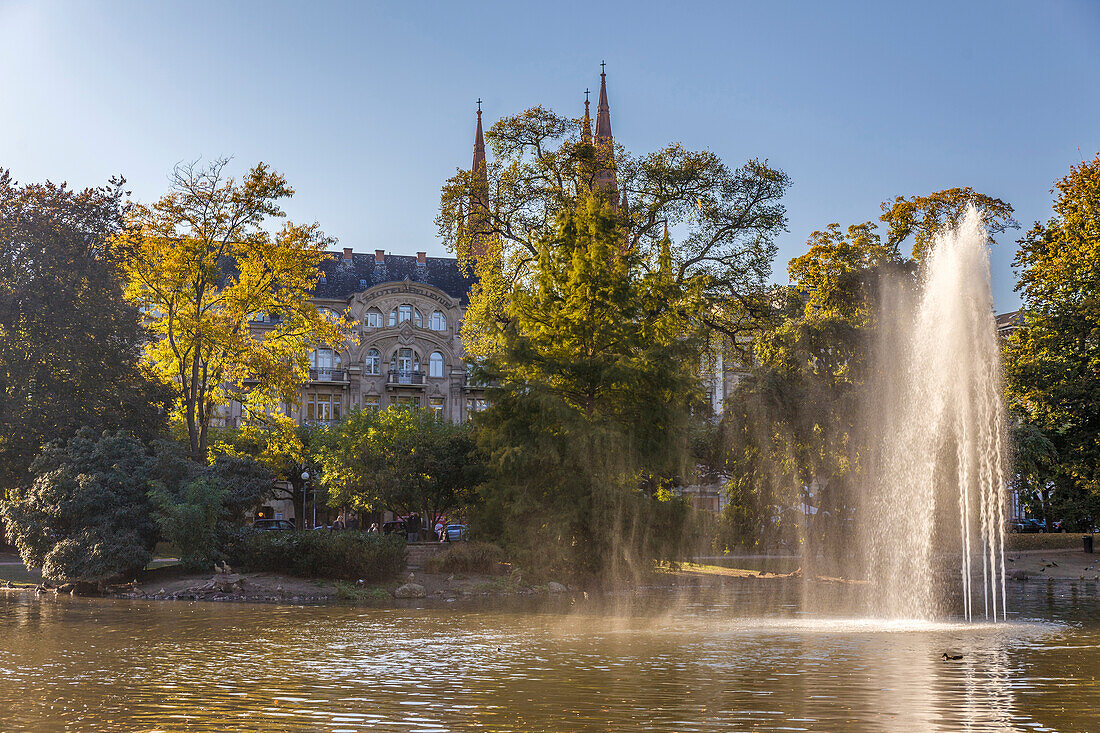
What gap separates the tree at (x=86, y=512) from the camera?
108 feet

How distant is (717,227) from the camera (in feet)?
146

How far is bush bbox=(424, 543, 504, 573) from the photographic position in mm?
38094

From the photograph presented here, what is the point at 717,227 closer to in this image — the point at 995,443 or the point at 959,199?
the point at 959,199

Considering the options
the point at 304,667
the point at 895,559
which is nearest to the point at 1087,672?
the point at 304,667

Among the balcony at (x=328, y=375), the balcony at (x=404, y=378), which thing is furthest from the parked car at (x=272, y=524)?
the balcony at (x=404, y=378)

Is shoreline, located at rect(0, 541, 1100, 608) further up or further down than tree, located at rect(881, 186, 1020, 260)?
further down

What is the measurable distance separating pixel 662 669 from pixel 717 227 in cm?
3049

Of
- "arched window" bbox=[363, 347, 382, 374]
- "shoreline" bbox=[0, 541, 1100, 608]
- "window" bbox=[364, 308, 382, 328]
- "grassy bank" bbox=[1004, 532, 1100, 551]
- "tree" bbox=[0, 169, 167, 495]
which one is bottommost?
"shoreline" bbox=[0, 541, 1100, 608]

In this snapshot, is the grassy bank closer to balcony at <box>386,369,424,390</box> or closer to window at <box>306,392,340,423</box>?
balcony at <box>386,369,424,390</box>

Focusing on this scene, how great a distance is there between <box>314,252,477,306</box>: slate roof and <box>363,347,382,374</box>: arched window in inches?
200

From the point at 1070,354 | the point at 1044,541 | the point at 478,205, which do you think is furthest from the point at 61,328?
the point at 1044,541

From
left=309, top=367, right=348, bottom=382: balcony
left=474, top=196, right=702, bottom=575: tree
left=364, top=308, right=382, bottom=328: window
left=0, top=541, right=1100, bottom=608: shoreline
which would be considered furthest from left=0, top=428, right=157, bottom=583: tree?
left=364, top=308, right=382, bottom=328: window

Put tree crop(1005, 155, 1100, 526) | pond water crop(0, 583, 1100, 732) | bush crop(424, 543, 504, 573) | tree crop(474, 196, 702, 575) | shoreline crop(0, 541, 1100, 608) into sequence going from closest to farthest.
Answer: pond water crop(0, 583, 1100, 732) < shoreline crop(0, 541, 1100, 608) < tree crop(474, 196, 702, 575) < bush crop(424, 543, 504, 573) < tree crop(1005, 155, 1100, 526)

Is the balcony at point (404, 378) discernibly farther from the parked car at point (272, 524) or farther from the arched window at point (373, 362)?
the parked car at point (272, 524)
